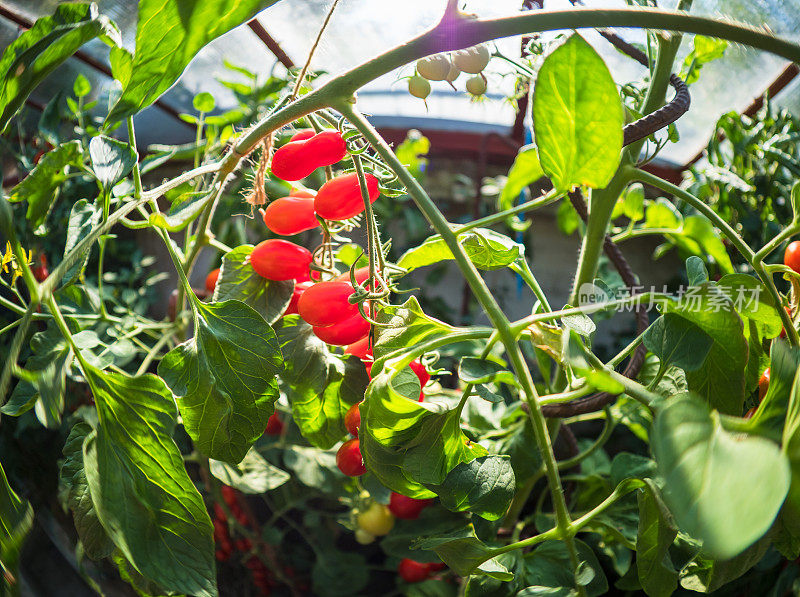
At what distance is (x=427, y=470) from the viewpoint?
0.28 m

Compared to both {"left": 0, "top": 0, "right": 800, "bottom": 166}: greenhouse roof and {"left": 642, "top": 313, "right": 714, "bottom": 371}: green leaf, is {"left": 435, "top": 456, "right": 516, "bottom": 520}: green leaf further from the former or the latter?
{"left": 0, "top": 0, "right": 800, "bottom": 166}: greenhouse roof

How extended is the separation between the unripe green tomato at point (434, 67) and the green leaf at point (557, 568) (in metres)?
0.29

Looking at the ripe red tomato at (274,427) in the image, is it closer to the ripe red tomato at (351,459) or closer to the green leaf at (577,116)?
the ripe red tomato at (351,459)

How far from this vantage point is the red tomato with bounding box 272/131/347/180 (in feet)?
1.00

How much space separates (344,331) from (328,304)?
0.08 feet

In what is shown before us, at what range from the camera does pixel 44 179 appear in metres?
0.34

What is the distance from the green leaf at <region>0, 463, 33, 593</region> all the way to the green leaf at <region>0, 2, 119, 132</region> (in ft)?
0.61

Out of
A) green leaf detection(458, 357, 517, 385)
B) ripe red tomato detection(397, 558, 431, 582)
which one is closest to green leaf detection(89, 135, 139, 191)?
green leaf detection(458, 357, 517, 385)

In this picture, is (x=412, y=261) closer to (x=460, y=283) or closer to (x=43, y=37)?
(x=43, y=37)

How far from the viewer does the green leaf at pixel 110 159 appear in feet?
0.97

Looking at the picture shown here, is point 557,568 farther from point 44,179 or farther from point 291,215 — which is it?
point 44,179

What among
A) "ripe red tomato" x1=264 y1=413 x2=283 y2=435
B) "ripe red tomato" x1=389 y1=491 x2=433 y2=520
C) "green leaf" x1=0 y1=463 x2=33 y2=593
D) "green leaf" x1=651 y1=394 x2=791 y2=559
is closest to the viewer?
"green leaf" x1=651 y1=394 x2=791 y2=559

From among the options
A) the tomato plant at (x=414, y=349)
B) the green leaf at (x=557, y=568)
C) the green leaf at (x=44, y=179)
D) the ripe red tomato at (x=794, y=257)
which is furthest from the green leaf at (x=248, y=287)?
the ripe red tomato at (x=794, y=257)

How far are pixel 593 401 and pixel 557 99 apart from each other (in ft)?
0.65
